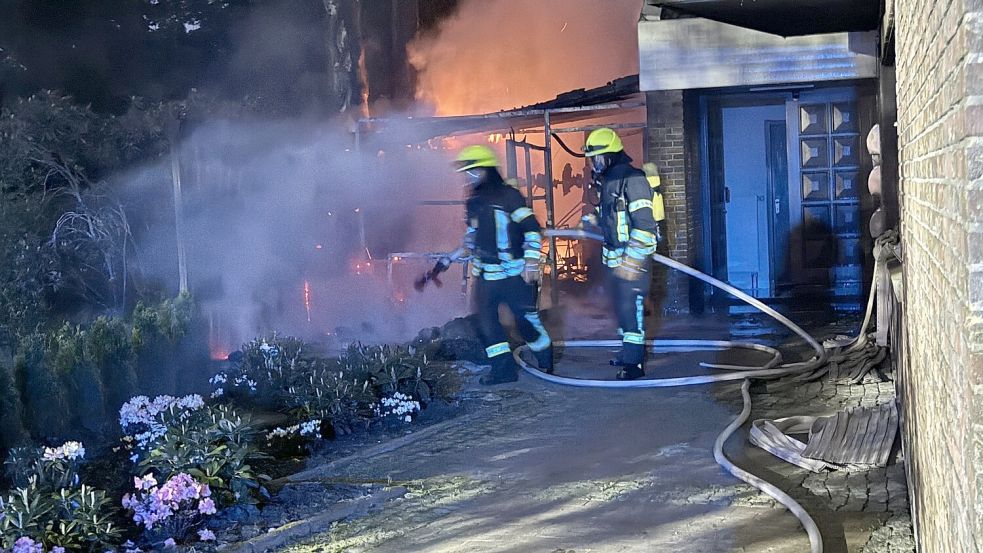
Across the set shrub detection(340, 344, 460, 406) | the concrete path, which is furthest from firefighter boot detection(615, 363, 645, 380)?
shrub detection(340, 344, 460, 406)

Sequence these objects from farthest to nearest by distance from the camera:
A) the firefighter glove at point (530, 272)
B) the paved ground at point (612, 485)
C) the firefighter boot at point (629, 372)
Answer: the firefighter glove at point (530, 272), the firefighter boot at point (629, 372), the paved ground at point (612, 485)

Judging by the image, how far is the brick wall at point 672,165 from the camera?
467 inches

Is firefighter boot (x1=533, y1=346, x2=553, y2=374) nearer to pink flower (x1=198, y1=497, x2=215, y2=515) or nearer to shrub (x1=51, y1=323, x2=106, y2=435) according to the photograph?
shrub (x1=51, y1=323, x2=106, y2=435)

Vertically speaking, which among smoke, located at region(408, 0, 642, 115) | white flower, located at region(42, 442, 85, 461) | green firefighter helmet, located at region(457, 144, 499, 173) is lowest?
white flower, located at region(42, 442, 85, 461)

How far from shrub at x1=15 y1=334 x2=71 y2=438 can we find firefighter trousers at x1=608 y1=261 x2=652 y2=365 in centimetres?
426

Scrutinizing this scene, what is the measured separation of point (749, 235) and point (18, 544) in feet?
32.7

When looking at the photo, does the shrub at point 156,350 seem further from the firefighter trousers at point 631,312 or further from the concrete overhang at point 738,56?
the concrete overhang at point 738,56

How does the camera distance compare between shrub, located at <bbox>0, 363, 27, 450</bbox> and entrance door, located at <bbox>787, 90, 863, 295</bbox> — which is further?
entrance door, located at <bbox>787, 90, 863, 295</bbox>

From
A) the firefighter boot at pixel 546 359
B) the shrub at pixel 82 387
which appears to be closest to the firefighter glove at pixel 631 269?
the firefighter boot at pixel 546 359

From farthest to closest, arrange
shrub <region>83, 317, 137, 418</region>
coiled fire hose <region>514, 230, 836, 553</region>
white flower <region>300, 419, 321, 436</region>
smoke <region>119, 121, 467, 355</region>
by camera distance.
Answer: smoke <region>119, 121, 467, 355</region>
shrub <region>83, 317, 137, 418</region>
white flower <region>300, 419, 321, 436</region>
coiled fire hose <region>514, 230, 836, 553</region>

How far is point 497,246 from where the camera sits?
27.5ft

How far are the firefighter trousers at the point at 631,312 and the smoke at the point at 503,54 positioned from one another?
707 inches

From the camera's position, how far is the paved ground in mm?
4727

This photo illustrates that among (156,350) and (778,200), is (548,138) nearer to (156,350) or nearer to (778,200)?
(778,200)
